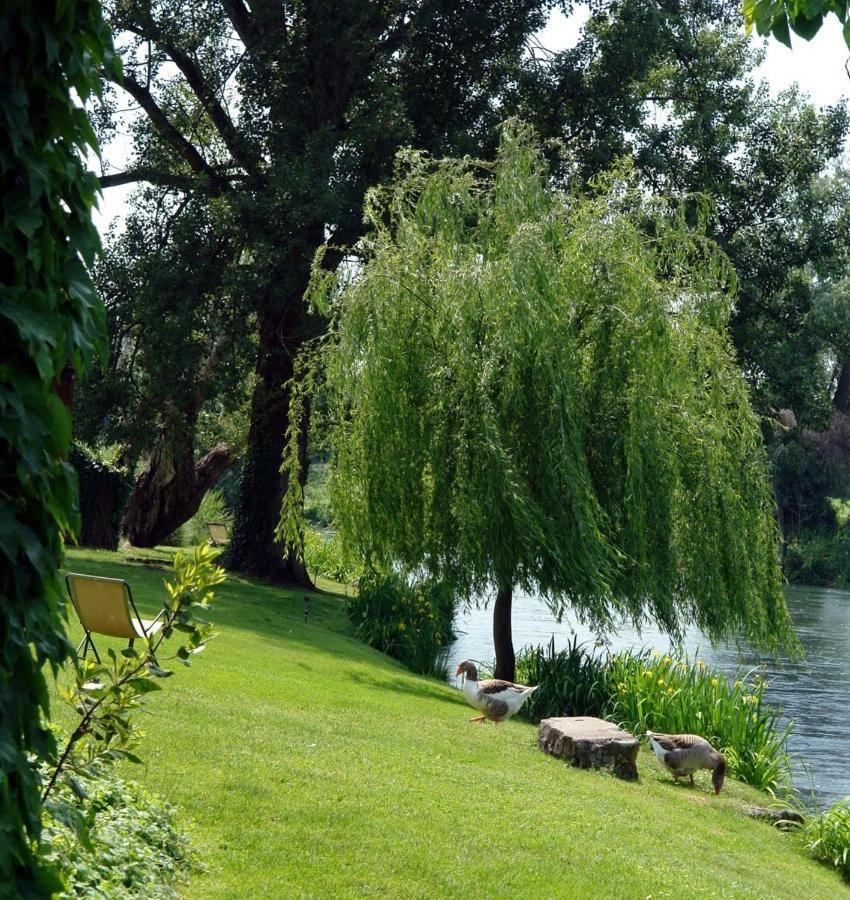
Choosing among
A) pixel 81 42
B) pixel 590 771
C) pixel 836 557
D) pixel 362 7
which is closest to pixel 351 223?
pixel 362 7

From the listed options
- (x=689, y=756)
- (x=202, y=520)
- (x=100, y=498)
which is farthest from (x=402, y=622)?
(x=202, y=520)

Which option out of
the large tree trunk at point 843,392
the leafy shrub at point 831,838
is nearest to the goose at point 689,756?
the leafy shrub at point 831,838

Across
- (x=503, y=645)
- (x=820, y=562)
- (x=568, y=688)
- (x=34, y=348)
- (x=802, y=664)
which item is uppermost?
(x=34, y=348)

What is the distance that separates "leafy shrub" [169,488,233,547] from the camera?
32.0m

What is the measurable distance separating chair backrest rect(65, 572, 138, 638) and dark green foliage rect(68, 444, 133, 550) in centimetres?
1500

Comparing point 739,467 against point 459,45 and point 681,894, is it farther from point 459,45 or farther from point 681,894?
point 459,45

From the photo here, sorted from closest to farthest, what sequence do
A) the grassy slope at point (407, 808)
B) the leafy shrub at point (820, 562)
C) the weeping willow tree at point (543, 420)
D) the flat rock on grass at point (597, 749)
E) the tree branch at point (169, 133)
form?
the grassy slope at point (407, 808), the flat rock on grass at point (597, 749), the weeping willow tree at point (543, 420), the tree branch at point (169, 133), the leafy shrub at point (820, 562)

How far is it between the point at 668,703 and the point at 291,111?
12.5 metres

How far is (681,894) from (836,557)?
3854 cm

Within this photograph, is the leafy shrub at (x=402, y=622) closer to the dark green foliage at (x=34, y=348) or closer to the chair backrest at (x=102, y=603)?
the chair backrest at (x=102, y=603)

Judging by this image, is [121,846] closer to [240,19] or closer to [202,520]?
[240,19]

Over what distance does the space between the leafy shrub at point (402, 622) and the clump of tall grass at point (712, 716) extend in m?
4.01

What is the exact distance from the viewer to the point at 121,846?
18.4 feet

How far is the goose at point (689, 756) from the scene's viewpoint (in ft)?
36.8
